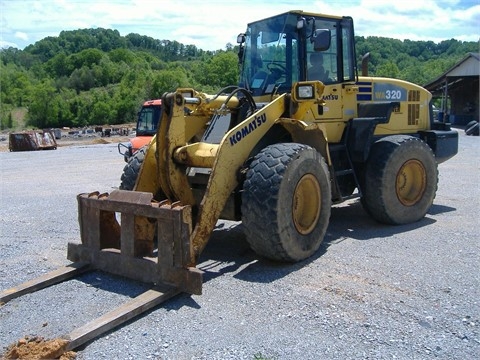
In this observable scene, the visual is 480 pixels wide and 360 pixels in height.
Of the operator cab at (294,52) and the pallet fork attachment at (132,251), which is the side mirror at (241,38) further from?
the pallet fork attachment at (132,251)

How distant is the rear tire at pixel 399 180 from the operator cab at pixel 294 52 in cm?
120

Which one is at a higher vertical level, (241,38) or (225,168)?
(241,38)

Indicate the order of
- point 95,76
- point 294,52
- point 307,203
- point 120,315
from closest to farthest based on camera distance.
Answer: point 120,315 < point 307,203 < point 294,52 < point 95,76

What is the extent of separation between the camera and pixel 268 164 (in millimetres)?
5453

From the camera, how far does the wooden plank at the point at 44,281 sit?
4.79 metres

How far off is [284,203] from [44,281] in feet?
8.36

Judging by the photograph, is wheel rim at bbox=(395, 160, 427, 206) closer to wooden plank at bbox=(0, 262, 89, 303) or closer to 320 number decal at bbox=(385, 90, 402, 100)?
320 number decal at bbox=(385, 90, 402, 100)

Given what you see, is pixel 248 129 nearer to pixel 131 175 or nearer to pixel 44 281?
pixel 131 175

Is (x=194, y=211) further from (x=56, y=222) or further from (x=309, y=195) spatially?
(x=56, y=222)

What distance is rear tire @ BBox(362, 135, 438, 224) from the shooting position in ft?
23.9

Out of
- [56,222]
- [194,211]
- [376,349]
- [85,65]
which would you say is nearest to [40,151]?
[56,222]

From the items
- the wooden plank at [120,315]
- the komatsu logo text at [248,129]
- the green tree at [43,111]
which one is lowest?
the wooden plank at [120,315]

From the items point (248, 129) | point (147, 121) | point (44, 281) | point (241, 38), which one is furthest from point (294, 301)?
point (147, 121)

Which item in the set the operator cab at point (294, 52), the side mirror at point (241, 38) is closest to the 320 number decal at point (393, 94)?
the operator cab at point (294, 52)
